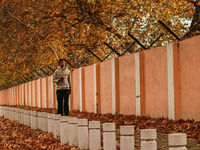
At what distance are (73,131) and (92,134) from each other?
1144 mm

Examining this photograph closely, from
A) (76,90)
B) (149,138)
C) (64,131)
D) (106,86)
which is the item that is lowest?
(64,131)

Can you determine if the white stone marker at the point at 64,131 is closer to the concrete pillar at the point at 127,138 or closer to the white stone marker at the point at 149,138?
the concrete pillar at the point at 127,138

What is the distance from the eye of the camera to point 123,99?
52.6 feet

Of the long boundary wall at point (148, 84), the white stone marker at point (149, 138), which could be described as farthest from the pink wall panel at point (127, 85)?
the white stone marker at point (149, 138)

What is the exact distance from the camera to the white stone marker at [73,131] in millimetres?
8539

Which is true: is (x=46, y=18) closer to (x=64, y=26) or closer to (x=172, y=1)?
(x=64, y=26)

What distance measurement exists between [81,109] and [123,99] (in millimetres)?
6023

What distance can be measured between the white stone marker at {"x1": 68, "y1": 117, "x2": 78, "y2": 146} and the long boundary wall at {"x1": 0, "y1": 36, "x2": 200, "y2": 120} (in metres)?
3.64

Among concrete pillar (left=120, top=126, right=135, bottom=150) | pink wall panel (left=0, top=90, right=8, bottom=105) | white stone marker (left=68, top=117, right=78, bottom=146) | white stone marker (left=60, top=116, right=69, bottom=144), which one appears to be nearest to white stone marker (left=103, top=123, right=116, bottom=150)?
concrete pillar (left=120, top=126, right=135, bottom=150)


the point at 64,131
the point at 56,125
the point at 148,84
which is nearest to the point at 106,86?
the point at 148,84

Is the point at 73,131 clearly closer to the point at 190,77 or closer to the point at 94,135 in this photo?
the point at 94,135

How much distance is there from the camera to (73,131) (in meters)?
8.57

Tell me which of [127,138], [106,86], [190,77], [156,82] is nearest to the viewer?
[127,138]

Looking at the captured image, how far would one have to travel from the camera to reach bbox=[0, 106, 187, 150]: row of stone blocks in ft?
17.4
